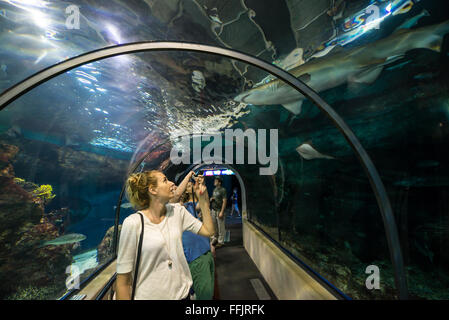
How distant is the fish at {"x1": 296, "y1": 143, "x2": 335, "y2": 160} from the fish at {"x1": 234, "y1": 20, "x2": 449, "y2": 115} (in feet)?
5.53

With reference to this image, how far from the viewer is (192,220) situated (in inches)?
76.1

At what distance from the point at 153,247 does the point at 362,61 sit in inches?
165

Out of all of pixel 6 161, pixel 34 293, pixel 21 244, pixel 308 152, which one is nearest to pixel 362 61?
pixel 308 152

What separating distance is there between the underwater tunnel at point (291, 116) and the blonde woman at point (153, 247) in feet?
4.36

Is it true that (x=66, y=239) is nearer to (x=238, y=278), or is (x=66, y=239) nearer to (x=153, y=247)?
(x=238, y=278)

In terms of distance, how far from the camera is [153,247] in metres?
1.51

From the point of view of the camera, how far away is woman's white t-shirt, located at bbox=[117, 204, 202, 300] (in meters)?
1.47

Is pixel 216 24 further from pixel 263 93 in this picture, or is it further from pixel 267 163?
pixel 267 163

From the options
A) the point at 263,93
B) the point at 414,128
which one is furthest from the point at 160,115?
the point at 414,128

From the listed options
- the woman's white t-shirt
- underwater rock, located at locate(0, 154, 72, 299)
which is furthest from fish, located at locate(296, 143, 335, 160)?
underwater rock, located at locate(0, 154, 72, 299)

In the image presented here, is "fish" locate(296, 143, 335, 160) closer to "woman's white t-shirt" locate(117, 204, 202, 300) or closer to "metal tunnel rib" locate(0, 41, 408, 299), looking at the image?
"metal tunnel rib" locate(0, 41, 408, 299)

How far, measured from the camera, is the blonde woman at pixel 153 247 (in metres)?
1.46
